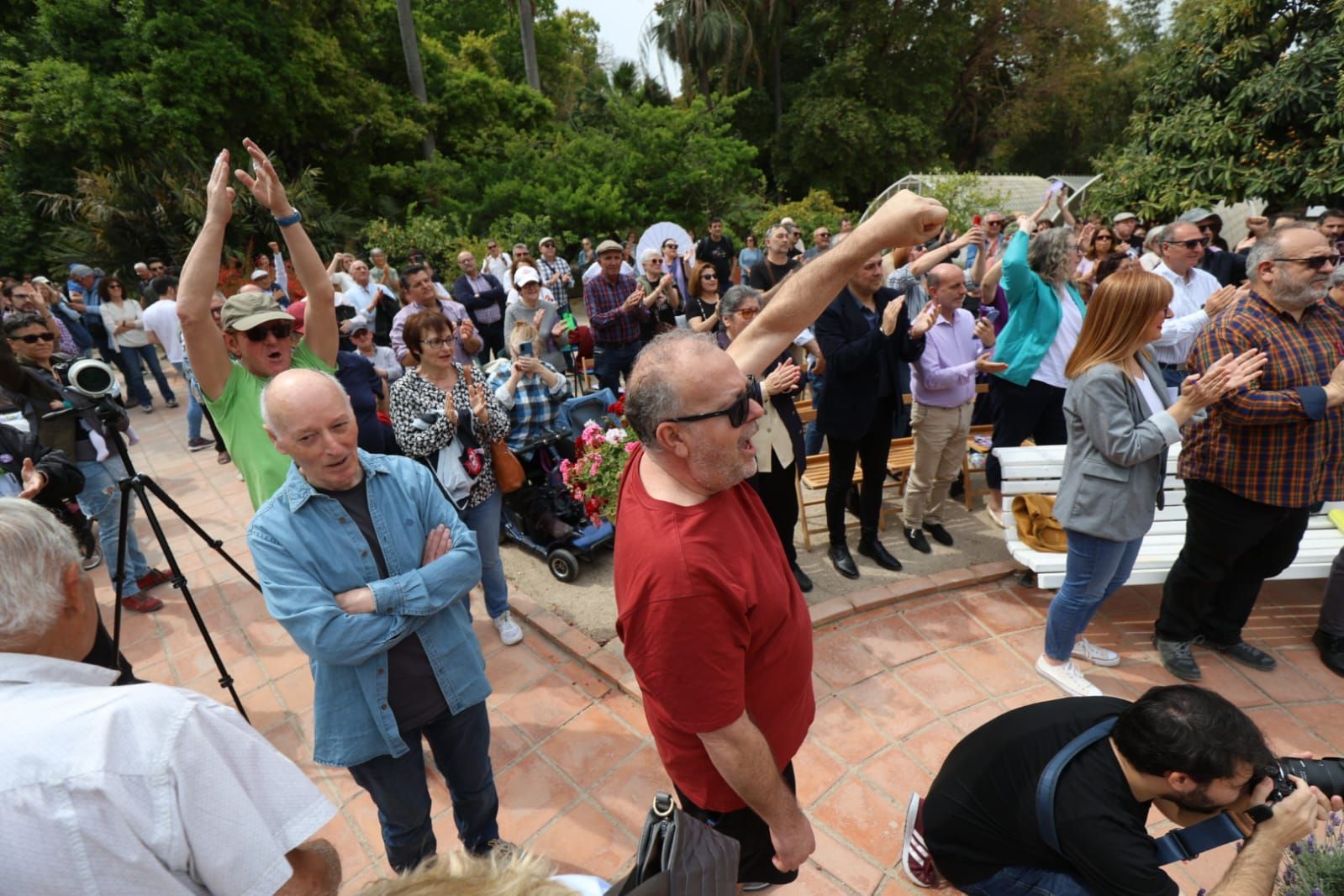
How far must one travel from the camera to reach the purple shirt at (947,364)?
4418 millimetres

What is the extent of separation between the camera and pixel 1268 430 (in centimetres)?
309

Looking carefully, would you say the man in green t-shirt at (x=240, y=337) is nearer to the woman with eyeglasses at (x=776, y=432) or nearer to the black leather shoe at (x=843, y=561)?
the woman with eyeglasses at (x=776, y=432)

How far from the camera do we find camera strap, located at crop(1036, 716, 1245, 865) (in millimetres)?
1830

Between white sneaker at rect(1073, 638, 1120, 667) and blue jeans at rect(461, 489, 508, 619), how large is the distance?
3135 mm

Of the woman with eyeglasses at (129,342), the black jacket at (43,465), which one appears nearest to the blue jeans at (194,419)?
the woman with eyeglasses at (129,342)

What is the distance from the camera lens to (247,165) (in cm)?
1909

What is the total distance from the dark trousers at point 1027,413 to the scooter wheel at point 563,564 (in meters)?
2.85

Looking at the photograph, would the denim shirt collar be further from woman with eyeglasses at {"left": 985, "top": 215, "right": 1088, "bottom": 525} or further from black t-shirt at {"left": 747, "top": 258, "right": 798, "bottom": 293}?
black t-shirt at {"left": 747, "top": 258, "right": 798, "bottom": 293}

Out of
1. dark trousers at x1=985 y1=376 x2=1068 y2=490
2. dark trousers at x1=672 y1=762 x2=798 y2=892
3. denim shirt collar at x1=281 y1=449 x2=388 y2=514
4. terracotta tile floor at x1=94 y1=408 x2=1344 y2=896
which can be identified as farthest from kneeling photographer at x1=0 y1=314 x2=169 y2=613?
dark trousers at x1=985 y1=376 x2=1068 y2=490

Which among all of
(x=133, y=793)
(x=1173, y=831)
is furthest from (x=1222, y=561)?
(x=133, y=793)

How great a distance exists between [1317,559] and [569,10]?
4254 cm

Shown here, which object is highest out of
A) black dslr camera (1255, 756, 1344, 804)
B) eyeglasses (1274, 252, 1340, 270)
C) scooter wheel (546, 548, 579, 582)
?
eyeglasses (1274, 252, 1340, 270)

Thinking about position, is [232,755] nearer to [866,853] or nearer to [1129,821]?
[1129,821]

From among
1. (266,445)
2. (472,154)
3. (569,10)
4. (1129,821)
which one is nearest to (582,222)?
(472,154)
